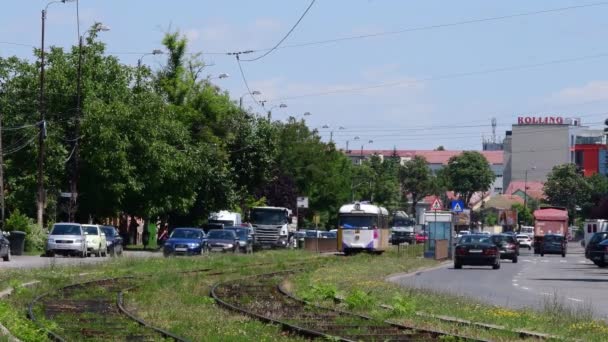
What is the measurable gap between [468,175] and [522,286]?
472 feet

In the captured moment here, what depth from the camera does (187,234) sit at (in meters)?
59.4

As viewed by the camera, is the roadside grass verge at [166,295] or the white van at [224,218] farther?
the white van at [224,218]

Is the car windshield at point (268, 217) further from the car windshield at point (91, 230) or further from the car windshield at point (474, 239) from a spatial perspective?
the car windshield at point (474, 239)

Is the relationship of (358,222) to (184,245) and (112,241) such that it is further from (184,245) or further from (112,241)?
(112,241)

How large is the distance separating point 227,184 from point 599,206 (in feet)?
115

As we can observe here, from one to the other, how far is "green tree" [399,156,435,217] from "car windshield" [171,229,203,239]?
107709 mm

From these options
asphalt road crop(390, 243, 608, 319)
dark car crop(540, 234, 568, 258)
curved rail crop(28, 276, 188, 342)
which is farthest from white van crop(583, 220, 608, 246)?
curved rail crop(28, 276, 188, 342)

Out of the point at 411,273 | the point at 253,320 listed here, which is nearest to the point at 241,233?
the point at 411,273

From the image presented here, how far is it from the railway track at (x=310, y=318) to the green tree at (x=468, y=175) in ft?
495

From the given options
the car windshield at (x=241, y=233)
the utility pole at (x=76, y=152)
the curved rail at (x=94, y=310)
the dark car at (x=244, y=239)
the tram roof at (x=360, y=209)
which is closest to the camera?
the curved rail at (x=94, y=310)

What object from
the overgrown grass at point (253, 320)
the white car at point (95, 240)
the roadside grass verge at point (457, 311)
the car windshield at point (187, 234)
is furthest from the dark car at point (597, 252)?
the roadside grass verge at point (457, 311)

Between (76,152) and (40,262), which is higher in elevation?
(76,152)

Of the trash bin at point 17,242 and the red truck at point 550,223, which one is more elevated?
the red truck at point 550,223

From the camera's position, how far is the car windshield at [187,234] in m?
59.0
